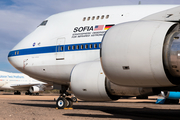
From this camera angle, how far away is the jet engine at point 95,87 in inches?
334

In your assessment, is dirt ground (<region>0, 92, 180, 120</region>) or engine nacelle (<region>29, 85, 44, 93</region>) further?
engine nacelle (<region>29, 85, 44, 93</region>)

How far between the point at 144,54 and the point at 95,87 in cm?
325

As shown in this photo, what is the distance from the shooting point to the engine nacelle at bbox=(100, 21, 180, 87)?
6211mm

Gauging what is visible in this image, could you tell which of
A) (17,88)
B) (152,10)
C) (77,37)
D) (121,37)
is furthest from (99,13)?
(17,88)

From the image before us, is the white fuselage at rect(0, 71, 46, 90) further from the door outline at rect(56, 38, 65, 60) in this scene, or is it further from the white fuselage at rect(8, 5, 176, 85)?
the door outline at rect(56, 38, 65, 60)

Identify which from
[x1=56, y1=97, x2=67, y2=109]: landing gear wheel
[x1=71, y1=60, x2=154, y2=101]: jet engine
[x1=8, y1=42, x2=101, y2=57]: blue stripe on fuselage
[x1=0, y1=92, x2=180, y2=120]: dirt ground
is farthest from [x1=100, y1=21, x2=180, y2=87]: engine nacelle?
[x1=56, y1=97, x2=67, y2=109]: landing gear wheel

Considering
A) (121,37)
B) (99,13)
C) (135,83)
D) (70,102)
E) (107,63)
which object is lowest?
(70,102)

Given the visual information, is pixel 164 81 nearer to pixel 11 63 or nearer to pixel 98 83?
pixel 98 83

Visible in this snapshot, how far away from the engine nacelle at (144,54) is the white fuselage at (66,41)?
3839mm

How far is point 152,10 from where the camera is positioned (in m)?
10.3

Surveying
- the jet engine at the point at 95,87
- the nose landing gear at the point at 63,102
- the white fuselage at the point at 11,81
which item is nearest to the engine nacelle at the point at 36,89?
the white fuselage at the point at 11,81

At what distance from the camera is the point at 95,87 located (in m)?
9.10

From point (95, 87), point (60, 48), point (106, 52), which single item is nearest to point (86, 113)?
point (95, 87)

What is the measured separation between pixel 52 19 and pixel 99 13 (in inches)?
132
